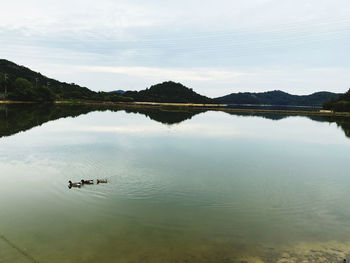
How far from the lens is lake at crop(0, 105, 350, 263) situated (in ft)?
39.9

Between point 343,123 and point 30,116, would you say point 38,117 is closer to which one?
point 30,116

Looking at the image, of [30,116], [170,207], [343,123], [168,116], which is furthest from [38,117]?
[343,123]

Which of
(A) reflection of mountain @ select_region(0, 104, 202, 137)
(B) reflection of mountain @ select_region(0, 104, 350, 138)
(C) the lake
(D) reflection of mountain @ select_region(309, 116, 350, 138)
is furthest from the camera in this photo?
(D) reflection of mountain @ select_region(309, 116, 350, 138)

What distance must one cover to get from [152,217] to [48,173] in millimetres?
13125

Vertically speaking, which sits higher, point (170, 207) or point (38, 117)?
point (38, 117)

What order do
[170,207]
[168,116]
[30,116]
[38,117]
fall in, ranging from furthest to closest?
1. [168,116]
2. [30,116]
3. [38,117]
4. [170,207]

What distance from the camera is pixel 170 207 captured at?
668 inches

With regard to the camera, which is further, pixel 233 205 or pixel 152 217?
pixel 233 205

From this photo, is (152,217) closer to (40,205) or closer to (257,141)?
(40,205)

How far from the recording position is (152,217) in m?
15.5

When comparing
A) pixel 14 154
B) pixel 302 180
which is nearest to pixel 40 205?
pixel 14 154

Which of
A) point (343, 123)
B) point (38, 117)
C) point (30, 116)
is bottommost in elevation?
point (38, 117)

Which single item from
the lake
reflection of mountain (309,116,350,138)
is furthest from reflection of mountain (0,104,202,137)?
reflection of mountain (309,116,350,138)

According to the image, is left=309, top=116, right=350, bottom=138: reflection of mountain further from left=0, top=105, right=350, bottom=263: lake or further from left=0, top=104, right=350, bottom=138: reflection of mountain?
left=0, top=105, right=350, bottom=263: lake
